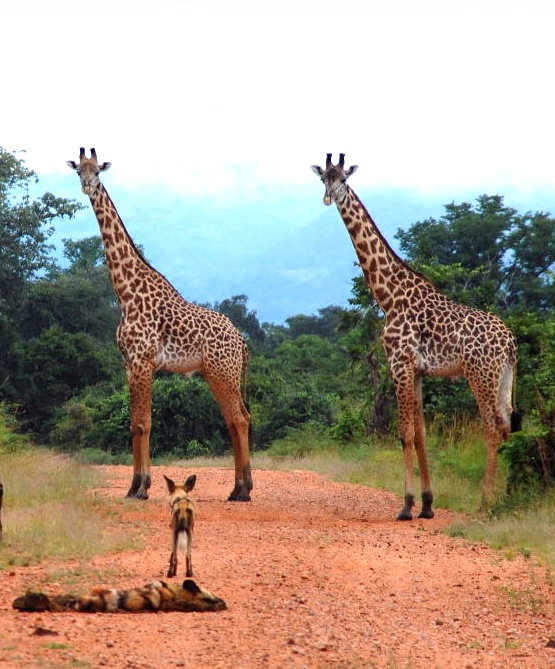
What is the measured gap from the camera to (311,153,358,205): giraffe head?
15023 millimetres

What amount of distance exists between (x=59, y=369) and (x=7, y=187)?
258 inches

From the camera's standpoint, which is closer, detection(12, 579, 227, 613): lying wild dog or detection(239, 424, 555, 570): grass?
detection(12, 579, 227, 613): lying wild dog

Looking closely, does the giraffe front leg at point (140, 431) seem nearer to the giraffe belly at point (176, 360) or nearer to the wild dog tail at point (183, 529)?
the giraffe belly at point (176, 360)

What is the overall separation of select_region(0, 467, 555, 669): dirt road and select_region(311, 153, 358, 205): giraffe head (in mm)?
3756

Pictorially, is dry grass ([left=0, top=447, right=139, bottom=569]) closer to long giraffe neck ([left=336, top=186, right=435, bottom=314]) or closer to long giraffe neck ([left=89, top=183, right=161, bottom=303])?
long giraffe neck ([left=89, top=183, right=161, bottom=303])

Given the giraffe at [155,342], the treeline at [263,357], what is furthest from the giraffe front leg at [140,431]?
the treeline at [263,357]

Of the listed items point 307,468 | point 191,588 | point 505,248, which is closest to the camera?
point 191,588

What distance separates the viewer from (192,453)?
24.2 metres

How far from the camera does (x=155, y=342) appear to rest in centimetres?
1493

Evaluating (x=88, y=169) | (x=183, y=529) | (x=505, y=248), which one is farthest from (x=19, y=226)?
(x=183, y=529)

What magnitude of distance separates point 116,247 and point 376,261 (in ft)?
9.80

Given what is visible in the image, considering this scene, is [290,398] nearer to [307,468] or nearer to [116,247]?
[307,468]

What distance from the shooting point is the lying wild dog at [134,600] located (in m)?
7.91

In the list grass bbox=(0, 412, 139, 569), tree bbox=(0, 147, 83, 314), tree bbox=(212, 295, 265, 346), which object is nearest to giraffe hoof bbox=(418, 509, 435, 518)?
grass bbox=(0, 412, 139, 569)
